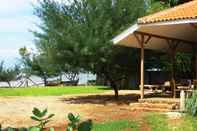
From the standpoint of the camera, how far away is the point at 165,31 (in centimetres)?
2094

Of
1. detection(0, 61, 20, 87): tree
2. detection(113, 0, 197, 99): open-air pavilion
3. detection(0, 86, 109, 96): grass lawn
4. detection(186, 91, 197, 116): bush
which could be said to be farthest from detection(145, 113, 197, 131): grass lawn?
detection(0, 61, 20, 87): tree

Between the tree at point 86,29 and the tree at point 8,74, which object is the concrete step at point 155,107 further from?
the tree at point 8,74

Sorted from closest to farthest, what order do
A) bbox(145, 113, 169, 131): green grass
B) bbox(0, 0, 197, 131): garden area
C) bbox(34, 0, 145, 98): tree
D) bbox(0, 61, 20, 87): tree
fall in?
bbox(145, 113, 169, 131): green grass < bbox(0, 0, 197, 131): garden area < bbox(34, 0, 145, 98): tree < bbox(0, 61, 20, 87): tree

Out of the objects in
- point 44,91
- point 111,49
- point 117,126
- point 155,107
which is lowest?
point 117,126

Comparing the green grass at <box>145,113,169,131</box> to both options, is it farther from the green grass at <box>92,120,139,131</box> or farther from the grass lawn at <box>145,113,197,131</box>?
the green grass at <box>92,120,139,131</box>

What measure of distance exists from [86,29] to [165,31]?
334 cm

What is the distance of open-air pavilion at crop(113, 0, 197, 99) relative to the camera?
18.3 meters

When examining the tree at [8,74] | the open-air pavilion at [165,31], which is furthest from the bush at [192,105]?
the tree at [8,74]

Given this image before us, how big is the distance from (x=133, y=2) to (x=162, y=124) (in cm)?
975

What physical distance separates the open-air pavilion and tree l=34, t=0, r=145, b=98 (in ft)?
3.33

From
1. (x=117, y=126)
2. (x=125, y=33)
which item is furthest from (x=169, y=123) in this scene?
(x=125, y=33)

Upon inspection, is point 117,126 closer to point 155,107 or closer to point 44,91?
point 155,107

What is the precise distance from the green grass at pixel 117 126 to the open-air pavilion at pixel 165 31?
5.00 meters

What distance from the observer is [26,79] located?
52594 mm
